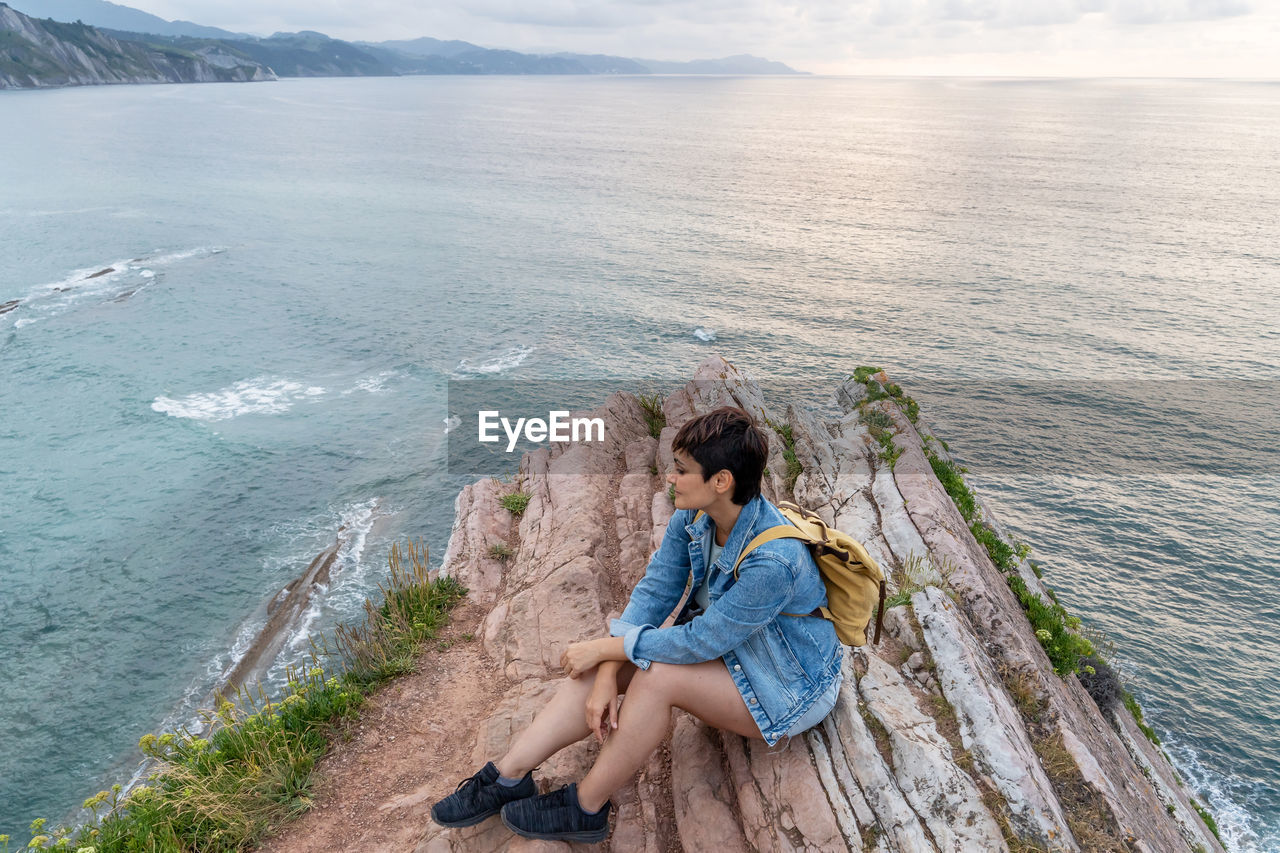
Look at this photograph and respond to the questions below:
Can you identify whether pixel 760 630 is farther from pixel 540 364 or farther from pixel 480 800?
pixel 540 364

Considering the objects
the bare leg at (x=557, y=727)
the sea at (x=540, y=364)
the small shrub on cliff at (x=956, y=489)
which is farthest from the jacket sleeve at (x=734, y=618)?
the sea at (x=540, y=364)

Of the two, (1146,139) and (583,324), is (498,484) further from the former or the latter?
(1146,139)

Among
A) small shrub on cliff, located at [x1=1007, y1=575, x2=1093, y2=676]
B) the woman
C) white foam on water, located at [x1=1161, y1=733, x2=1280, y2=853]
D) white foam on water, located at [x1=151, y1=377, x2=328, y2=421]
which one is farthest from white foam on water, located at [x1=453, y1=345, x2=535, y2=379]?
the woman

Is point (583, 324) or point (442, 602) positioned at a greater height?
point (442, 602)

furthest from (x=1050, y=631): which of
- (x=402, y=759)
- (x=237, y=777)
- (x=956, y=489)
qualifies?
(x=237, y=777)

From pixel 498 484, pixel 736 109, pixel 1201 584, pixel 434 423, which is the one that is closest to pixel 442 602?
pixel 498 484
